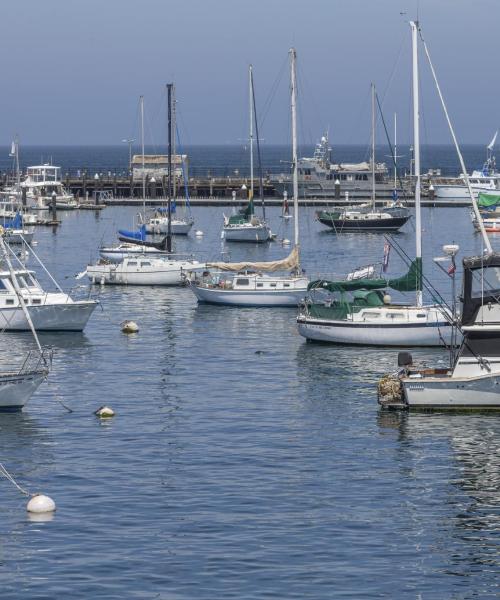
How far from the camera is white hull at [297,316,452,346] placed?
2383 inches

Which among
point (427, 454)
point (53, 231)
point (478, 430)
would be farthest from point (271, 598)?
point (53, 231)

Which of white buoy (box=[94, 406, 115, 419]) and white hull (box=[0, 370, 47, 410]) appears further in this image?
white buoy (box=[94, 406, 115, 419])

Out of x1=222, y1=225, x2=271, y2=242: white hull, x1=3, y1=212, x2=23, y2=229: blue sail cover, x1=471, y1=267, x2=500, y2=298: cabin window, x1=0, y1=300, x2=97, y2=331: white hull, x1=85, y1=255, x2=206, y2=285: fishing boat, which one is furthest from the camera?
x1=3, y1=212, x2=23, y2=229: blue sail cover

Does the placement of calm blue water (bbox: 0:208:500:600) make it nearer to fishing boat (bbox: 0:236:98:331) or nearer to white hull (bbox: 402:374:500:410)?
white hull (bbox: 402:374:500:410)

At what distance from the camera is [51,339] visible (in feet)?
214

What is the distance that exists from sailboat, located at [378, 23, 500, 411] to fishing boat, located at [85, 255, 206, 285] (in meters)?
39.2

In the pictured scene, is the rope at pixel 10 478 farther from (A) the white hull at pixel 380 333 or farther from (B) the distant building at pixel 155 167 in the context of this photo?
(B) the distant building at pixel 155 167

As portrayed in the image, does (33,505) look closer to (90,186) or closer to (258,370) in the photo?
(258,370)

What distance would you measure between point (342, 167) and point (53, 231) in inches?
1784

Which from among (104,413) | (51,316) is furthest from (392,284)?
(104,413)

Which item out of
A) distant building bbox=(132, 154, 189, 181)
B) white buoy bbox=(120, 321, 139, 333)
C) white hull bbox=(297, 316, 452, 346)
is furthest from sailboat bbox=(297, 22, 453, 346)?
distant building bbox=(132, 154, 189, 181)

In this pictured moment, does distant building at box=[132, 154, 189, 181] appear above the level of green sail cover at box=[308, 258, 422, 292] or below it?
above

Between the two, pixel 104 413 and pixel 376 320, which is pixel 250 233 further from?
pixel 104 413

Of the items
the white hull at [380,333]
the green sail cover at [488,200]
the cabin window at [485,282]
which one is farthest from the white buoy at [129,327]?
the green sail cover at [488,200]
